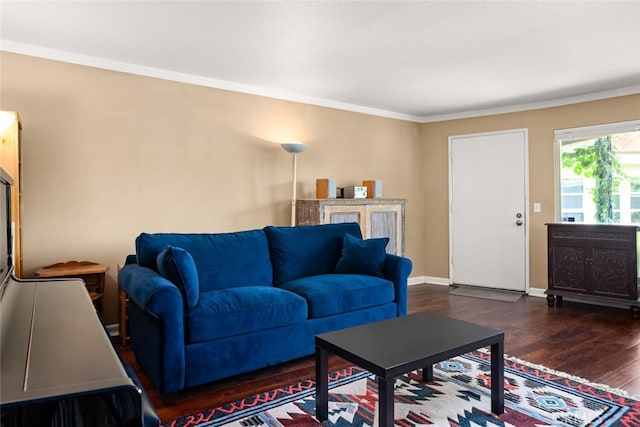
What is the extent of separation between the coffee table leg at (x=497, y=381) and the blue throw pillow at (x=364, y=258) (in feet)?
4.68

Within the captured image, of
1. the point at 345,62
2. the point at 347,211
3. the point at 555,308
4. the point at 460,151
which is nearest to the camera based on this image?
the point at 345,62

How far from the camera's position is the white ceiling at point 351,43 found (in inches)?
107

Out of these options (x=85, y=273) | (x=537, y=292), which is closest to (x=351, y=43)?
(x=85, y=273)

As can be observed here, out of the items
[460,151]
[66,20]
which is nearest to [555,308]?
[460,151]

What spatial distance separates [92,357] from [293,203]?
156 inches

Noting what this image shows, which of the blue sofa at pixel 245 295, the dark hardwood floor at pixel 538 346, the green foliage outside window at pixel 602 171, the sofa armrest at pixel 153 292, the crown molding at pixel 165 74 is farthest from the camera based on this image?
the green foliage outside window at pixel 602 171

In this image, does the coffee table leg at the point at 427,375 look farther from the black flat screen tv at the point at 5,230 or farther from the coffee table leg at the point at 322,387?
the black flat screen tv at the point at 5,230

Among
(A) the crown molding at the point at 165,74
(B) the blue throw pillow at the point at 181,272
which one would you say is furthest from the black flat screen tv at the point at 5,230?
(A) the crown molding at the point at 165,74

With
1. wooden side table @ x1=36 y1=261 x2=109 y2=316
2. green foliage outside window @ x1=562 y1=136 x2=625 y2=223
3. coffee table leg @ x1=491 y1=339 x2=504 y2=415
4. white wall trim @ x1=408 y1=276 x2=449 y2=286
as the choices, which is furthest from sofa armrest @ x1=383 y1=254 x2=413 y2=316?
green foliage outside window @ x1=562 y1=136 x2=625 y2=223

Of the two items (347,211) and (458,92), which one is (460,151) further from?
(347,211)

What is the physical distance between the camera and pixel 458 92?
479cm

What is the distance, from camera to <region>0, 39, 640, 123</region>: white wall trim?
134 inches

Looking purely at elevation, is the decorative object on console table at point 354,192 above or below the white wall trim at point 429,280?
above

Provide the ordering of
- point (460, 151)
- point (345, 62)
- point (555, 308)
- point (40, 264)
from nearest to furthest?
point (40, 264) → point (345, 62) → point (555, 308) → point (460, 151)
